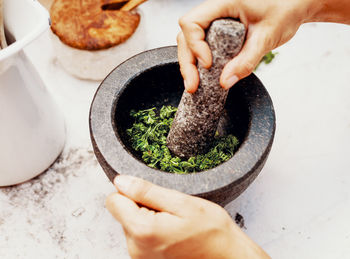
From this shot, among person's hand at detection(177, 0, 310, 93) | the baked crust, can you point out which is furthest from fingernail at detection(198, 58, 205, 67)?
the baked crust

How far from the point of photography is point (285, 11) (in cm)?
80

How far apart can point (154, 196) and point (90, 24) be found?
760 millimetres

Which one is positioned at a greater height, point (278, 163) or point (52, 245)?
point (52, 245)

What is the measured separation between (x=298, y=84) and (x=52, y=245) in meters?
1.05

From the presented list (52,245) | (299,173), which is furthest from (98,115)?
(299,173)

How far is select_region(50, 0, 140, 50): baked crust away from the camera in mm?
1163

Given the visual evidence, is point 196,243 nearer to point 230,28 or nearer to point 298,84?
point 230,28

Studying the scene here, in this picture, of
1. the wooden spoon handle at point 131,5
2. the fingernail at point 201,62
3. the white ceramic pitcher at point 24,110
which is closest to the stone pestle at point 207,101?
the fingernail at point 201,62

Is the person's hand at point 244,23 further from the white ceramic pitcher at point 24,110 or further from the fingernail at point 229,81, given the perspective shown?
the white ceramic pitcher at point 24,110

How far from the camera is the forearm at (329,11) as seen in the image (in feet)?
2.88

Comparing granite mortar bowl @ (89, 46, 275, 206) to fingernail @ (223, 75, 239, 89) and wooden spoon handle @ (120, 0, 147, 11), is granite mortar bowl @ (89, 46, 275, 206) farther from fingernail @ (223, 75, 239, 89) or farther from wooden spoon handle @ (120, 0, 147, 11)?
wooden spoon handle @ (120, 0, 147, 11)

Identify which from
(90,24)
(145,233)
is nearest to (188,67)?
(145,233)

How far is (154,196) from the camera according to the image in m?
0.67

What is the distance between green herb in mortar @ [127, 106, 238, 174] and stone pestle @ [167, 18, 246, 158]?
3cm
